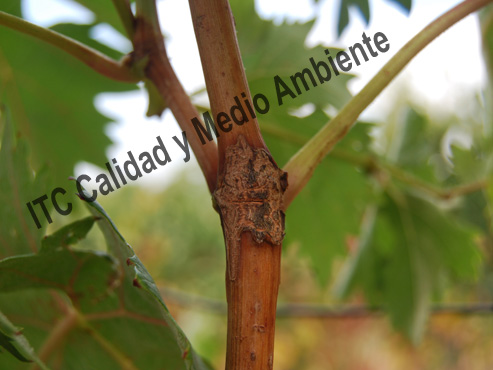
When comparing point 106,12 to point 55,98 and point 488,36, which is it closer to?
point 55,98

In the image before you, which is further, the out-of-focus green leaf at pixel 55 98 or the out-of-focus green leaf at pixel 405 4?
the out-of-focus green leaf at pixel 55 98

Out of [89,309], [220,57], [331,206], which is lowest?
[331,206]

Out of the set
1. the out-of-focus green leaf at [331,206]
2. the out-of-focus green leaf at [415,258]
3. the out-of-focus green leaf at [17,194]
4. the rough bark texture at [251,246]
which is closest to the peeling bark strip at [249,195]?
the rough bark texture at [251,246]

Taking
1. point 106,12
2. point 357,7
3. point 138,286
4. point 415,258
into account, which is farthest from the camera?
point 415,258

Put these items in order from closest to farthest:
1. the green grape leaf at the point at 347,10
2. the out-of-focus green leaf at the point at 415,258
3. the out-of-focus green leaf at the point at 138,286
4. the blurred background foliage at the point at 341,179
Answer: the out-of-focus green leaf at the point at 138,286 < the green grape leaf at the point at 347,10 < the blurred background foliage at the point at 341,179 < the out-of-focus green leaf at the point at 415,258

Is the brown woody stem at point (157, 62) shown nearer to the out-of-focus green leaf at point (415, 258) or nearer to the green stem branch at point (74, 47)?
the green stem branch at point (74, 47)

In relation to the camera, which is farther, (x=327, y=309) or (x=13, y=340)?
Result: (x=327, y=309)

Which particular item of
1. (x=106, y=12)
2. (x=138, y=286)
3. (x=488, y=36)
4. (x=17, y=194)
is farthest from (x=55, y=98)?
(x=488, y=36)
